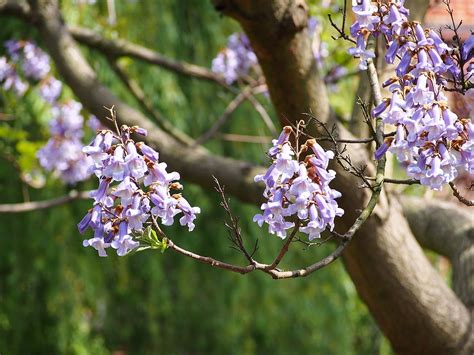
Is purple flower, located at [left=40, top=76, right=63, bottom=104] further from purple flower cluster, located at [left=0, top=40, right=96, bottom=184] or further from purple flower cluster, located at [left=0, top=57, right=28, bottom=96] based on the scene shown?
purple flower cluster, located at [left=0, top=57, right=28, bottom=96]

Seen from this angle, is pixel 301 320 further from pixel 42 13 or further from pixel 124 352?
pixel 42 13

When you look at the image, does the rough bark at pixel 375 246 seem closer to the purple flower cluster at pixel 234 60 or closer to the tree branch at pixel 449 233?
the tree branch at pixel 449 233

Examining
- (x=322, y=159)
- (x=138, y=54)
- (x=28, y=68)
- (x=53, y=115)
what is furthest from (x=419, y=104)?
(x=28, y=68)

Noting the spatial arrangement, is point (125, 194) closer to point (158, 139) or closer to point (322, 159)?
point (322, 159)

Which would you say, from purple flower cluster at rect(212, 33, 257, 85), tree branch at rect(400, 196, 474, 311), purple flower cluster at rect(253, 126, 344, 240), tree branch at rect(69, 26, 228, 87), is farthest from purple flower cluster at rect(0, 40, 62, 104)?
purple flower cluster at rect(253, 126, 344, 240)

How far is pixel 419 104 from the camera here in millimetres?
1386

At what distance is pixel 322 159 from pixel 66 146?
8.03 ft

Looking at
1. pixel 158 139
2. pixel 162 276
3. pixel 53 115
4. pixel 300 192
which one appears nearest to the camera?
pixel 300 192

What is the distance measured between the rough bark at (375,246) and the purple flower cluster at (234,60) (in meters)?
1.45

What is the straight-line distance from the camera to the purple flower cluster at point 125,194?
134 cm

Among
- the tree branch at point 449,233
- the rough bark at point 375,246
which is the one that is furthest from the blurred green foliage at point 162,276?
the rough bark at point 375,246

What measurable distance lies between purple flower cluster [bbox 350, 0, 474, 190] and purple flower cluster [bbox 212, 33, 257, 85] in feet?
7.67

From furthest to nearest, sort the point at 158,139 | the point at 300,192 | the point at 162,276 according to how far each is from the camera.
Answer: the point at 162,276, the point at 158,139, the point at 300,192

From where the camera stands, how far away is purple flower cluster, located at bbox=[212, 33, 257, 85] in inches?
152
